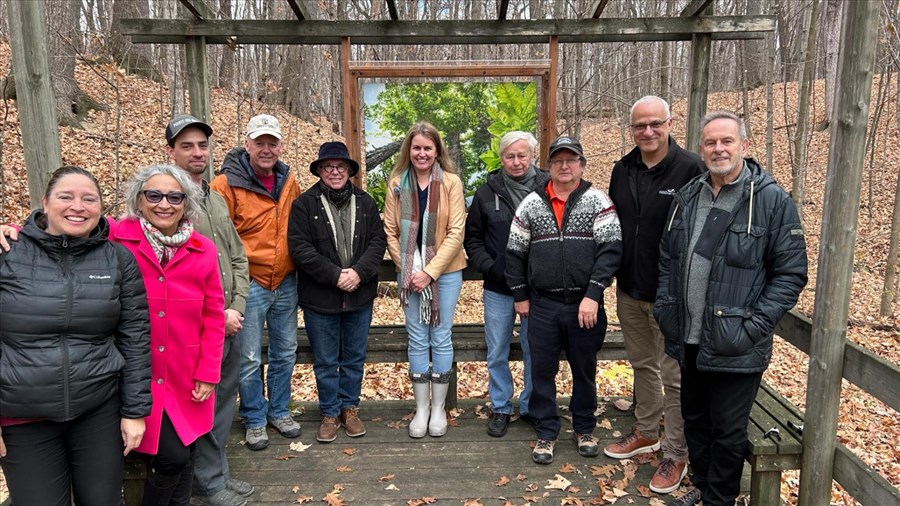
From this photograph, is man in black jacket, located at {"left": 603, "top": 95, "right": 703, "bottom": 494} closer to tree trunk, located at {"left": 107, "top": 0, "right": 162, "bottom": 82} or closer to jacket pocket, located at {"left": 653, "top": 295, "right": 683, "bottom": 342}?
jacket pocket, located at {"left": 653, "top": 295, "right": 683, "bottom": 342}

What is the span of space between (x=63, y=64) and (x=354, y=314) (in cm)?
1254

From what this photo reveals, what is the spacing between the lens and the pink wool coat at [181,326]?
2.91 m

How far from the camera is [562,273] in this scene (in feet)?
12.8

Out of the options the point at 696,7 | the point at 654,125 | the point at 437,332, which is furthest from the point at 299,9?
the point at 696,7

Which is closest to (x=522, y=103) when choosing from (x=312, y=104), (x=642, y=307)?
(x=642, y=307)

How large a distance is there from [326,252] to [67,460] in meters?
1.98

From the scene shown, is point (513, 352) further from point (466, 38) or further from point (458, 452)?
point (466, 38)

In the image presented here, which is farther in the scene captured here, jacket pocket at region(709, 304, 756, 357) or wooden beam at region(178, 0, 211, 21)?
wooden beam at region(178, 0, 211, 21)

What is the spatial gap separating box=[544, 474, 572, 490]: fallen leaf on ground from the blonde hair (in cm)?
234

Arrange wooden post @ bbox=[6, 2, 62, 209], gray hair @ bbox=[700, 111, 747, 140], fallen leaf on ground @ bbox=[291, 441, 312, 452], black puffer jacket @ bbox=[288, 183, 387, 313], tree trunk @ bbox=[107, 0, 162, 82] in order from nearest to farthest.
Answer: wooden post @ bbox=[6, 2, 62, 209]
gray hair @ bbox=[700, 111, 747, 140]
black puffer jacket @ bbox=[288, 183, 387, 313]
fallen leaf on ground @ bbox=[291, 441, 312, 452]
tree trunk @ bbox=[107, 0, 162, 82]

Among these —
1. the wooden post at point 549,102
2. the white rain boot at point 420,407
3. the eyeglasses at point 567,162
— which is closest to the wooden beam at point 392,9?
the wooden post at point 549,102

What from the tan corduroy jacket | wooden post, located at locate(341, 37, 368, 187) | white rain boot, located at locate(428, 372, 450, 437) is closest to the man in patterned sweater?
the tan corduroy jacket

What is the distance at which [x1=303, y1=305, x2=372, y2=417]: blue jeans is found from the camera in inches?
168

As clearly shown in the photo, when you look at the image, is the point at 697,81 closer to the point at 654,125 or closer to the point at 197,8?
the point at 654,125
